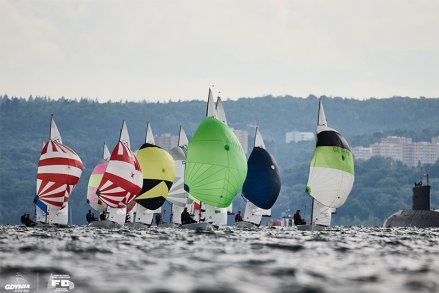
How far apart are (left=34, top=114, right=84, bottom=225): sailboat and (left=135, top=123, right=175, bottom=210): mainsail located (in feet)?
17.5

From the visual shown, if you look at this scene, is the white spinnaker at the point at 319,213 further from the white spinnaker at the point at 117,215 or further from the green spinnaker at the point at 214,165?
the white spinnaker at the point at 117,215

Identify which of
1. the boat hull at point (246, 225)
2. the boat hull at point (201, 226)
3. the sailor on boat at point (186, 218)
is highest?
the sailor on boat at point (186, 218)

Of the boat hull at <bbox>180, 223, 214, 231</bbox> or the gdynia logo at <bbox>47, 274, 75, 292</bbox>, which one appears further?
the boat hull at <bbox>180, 223, 214, 231</bbox>

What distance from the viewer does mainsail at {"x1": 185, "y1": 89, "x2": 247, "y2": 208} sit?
6450 cm

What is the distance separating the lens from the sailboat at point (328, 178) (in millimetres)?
71625

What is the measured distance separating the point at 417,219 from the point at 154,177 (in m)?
50.5

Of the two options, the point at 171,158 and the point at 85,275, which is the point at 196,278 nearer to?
the point at 85,275

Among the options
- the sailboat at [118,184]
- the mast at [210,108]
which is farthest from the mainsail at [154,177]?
the mast at [210,108]

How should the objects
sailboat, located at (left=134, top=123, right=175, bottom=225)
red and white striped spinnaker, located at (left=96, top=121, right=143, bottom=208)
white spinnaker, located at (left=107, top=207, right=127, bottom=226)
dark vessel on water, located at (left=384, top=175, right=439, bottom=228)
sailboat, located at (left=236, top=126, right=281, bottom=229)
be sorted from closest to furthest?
red and white striped spinnaker, located at (left=96, top=121, right=143, bottom=208) → white spinnaker, located at (left=107, top=207, right=127, bottom=226) → sailboat, located at (left=236, top=126, right=281, bottom=229) → sailboat, located at (left=134, top=123, right=175, bottom=225) → dark vessel on water, located at (left=384, top=175, right=439, bottom=228)

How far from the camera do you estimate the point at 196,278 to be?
2689cm

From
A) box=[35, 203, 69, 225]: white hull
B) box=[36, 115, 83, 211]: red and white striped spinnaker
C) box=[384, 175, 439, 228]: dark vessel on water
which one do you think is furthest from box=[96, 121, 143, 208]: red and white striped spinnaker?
box=[384, 175, 439, 228]: dark vessel on water

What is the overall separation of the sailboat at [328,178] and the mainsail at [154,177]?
12.7 m

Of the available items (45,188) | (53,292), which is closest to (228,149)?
(45,188)

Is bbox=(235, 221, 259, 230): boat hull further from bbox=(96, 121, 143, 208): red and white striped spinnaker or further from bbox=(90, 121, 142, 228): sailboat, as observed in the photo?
bbox=(96, 121, 143, 208): red and white striped spinnaker
